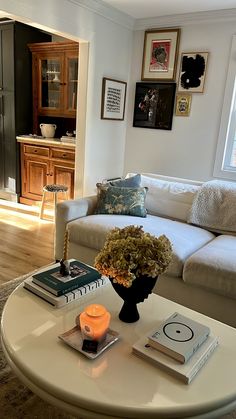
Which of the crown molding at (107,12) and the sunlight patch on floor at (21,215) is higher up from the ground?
the crown molding at (107,12)

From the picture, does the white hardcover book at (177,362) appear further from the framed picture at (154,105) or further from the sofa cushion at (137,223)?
the framed picture at (154,105)

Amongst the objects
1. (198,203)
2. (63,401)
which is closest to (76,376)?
(63,401)

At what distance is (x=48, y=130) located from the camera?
440 cm

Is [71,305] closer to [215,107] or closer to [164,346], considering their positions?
[164,346]

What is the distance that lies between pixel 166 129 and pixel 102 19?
134cm

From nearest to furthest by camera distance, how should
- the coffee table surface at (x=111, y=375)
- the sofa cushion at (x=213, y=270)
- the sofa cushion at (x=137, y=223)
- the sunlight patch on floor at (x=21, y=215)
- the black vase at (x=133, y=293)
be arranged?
1. the coffee table surface at (x=111, y=375)
2. the black vase at (x=133, y=293)
3. the sofa cushion at (x=213, y=270)
4. the sofa cushion at (x=137, y=223)
5. the sunlight patch on floor at (x=21, y=215)

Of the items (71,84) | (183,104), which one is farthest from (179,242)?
(71,84)

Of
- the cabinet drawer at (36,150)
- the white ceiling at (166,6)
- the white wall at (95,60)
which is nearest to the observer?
the white wall at (95,60)

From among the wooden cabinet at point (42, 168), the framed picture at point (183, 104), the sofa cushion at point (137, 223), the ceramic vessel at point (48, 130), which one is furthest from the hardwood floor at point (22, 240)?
the framed picture at point (183, 104)

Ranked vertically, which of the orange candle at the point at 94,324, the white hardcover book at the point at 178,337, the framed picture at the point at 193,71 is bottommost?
the white hardcover book at the point at 178,337

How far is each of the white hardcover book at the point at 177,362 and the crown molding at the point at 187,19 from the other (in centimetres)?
325

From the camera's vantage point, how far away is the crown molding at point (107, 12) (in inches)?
127

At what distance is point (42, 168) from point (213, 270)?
2947 millimetres

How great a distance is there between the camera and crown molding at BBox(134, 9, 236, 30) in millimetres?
3311
